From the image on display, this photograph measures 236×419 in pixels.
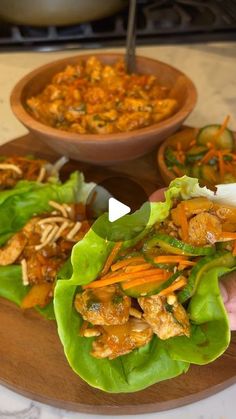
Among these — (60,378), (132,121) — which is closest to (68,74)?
(132,121)

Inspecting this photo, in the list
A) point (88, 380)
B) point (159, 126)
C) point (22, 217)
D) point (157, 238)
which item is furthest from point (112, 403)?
point (159, 126)

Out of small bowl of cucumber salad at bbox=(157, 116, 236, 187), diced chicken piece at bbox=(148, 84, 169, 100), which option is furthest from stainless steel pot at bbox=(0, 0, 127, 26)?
small bowl of cucumber salad at bbox=(157, 116, 236, 187)

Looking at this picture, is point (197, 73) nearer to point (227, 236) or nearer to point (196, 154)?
point (196, 154)

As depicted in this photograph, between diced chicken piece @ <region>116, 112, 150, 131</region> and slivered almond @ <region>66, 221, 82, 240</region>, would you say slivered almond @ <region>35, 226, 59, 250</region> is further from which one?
diced chicken piece @ <region>116, 112, 150, 131</region>

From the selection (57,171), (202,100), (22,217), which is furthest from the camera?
(202,100)

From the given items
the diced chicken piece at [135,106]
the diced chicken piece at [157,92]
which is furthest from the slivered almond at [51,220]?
the diced chicken piece at [157,92]

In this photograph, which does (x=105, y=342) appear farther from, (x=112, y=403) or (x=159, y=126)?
(x=159, y=126)

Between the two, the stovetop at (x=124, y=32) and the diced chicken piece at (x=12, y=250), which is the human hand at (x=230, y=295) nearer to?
the diced chicken piece at (x=12, y=250)
